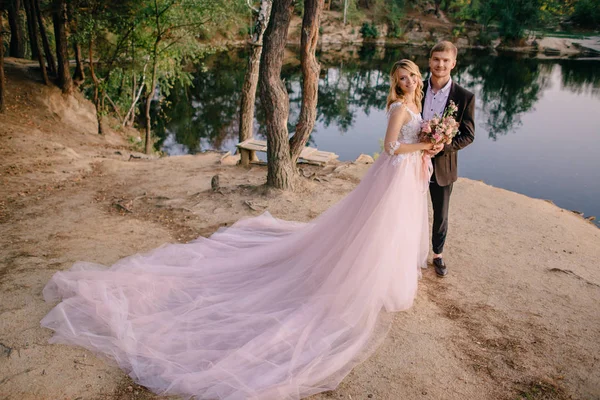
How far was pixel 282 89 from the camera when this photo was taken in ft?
21.0

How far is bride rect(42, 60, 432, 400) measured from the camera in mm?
3018

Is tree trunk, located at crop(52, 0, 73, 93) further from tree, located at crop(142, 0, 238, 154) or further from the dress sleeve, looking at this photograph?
the dress sleeve

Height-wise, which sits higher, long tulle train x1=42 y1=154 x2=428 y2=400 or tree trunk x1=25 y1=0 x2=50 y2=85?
tree trunk x1=25 y1=0 x2=50 y2=85

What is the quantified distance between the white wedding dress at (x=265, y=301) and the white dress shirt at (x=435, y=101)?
0.52 m

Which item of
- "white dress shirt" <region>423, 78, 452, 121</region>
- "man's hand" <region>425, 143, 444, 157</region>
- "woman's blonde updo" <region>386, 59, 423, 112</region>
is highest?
"woman's blonde updo" <region>386, 59, 423, 112</region>

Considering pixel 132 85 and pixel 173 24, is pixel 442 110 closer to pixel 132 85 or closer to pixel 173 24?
pixel 173 24

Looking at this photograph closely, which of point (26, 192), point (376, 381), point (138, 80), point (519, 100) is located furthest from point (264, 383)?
point (519, 100)

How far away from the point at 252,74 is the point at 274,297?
595 cm

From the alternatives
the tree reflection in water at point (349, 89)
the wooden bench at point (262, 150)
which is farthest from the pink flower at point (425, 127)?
the tree reflection in water at point (349, 89)

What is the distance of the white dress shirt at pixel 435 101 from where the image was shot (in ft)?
13.6

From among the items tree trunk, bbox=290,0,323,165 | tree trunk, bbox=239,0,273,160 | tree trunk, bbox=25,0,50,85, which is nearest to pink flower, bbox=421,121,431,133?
tree trunk, bbox=290,0,323,165

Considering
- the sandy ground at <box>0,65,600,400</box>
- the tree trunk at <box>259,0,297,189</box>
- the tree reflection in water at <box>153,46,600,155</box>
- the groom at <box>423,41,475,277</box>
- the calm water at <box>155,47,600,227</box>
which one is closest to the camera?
the sandy ground at <box>0,65,600,400</box>

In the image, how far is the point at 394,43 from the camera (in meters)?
38.8

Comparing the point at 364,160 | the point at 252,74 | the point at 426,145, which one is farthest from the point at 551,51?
the point at 426,145
